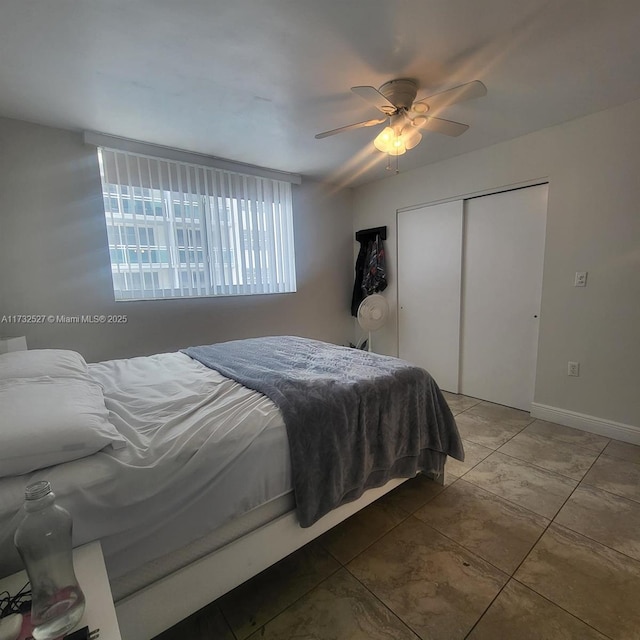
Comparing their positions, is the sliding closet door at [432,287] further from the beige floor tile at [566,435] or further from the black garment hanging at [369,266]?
the beige floor tile at [566,435]

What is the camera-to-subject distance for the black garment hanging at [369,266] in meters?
3.94

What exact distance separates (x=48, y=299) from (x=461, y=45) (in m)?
3.11

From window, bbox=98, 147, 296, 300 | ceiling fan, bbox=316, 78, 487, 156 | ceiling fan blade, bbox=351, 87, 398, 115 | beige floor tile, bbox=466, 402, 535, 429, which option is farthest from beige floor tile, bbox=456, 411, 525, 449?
ceiling fan blade, bbox=351, 87, 398, 115

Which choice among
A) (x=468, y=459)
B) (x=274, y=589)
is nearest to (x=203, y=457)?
(x=274, y=589)

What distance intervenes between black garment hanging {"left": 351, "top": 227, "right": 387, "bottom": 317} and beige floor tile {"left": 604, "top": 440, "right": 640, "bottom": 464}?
2468 millimetres

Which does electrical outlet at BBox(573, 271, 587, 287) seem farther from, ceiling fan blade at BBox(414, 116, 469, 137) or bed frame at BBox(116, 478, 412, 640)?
bed frame at BBox(116, 478, 412, 640)

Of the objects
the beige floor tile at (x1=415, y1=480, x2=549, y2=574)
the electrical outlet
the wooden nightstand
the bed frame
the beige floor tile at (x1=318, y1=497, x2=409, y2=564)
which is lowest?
the beige floor tile at (x1=318, y1=497, x2=409, y2=564)

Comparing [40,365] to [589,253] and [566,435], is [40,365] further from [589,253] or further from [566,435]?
[589,253]

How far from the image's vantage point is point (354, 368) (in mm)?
1782

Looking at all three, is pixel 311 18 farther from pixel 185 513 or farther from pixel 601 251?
pixel 601 251

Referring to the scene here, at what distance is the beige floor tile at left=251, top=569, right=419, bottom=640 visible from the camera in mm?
1151

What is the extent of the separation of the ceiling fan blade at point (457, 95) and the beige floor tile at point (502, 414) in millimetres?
2443

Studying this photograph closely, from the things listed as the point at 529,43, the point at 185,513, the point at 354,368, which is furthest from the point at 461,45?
the point at 185,513

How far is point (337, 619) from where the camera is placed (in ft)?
3.95
